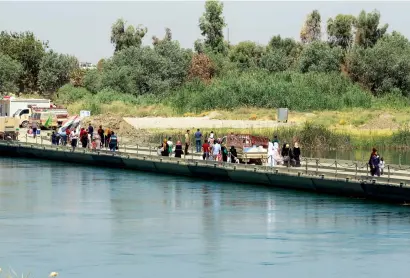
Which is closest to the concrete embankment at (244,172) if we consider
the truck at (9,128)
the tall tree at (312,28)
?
the truck at (9,128)

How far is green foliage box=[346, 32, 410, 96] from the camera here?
400 feet

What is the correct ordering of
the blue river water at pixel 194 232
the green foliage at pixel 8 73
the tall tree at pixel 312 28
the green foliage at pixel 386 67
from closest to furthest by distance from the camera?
the blue river water at pixel 194 232, the green foliage at pixel 386 67, the green foliage at pixel 8 73, the tall tree at pixel 312 28

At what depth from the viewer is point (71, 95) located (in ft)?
438

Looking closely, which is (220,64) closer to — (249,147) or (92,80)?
(92,80)

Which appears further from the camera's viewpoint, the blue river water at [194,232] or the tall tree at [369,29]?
the tall tree at [369,29]

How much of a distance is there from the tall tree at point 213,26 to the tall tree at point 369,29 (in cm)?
2010

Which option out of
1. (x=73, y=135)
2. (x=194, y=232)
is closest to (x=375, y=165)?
(x=194, y=232)

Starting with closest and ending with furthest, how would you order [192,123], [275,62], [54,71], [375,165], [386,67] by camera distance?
[375,165]
[192,123]
[386,67]
[275,62]
[54,71]

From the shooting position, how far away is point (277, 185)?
2425 inches

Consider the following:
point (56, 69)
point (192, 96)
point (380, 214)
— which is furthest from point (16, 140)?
point (56, 69)

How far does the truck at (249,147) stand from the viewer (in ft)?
211

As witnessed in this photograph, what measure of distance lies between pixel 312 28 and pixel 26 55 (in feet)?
179

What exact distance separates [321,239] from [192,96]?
68.4 metres

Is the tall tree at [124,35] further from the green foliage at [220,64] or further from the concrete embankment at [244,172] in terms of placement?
the concrete embankment at [244,172]
